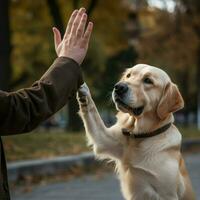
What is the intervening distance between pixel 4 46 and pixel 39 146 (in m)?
2.87

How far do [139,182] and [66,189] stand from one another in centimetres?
560

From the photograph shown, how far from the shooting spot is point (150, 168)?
4.81 meters

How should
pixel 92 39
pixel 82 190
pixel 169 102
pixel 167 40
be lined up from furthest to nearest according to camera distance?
pixel 167 40 → pixel 92 39 → pixel 82 190 → pixel 169 102

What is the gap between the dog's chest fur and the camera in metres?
4.79

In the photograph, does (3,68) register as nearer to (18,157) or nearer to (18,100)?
(18,157)

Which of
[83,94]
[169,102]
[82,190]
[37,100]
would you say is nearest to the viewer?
[37,100]

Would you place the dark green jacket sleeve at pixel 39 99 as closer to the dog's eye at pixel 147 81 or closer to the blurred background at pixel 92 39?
the dog's eye at pixel 147 81

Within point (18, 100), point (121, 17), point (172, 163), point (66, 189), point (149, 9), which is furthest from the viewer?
point (149, 9)

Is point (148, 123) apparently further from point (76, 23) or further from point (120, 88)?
point (76, 23)

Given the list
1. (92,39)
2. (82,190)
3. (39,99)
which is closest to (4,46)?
(82,190)

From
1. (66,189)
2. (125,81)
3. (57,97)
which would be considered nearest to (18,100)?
(57,97)

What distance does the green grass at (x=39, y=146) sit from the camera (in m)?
12.6

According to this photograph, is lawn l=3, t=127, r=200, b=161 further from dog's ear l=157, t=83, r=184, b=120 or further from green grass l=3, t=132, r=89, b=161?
dog's ear l=157, t=83, r=184, b=120

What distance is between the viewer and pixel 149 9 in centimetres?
3070
